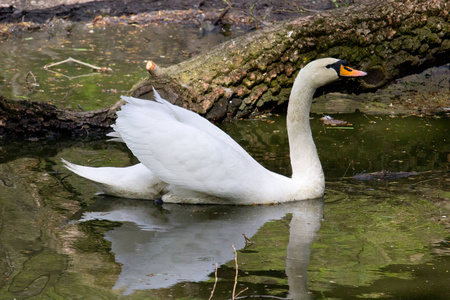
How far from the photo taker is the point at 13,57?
13.3 m

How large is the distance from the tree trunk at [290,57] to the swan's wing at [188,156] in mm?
2473

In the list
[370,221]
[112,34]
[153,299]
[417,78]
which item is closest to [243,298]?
[153,299]

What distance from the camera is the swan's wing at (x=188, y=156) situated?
233 inches

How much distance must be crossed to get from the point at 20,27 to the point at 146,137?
38.7 ft

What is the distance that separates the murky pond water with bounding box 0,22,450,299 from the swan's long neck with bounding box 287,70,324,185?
27 centimetres

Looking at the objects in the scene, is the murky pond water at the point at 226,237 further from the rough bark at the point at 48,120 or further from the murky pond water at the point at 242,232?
the rough bark at the point at 48,120

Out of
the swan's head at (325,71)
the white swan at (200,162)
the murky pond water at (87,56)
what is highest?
the swan's head at (325,71)

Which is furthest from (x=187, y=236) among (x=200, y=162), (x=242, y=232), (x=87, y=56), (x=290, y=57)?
(x=87, y=56)

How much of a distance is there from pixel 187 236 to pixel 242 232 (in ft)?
1.47

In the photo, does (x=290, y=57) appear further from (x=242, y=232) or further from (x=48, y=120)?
(x=242, y=232)

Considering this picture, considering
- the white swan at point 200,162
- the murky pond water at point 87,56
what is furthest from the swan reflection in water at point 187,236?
the murky pond water at point 87,56

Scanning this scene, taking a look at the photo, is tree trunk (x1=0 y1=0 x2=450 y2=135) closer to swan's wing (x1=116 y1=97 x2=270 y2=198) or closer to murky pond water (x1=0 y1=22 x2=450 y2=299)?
murky pond water (x1=0 y1=22 x2=450 y2=299)

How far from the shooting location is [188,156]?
5.94 meters

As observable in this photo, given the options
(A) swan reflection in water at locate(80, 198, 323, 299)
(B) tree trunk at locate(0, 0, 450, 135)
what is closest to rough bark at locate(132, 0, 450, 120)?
(B) tree trunk at locate(0, 0, 450, 135)
